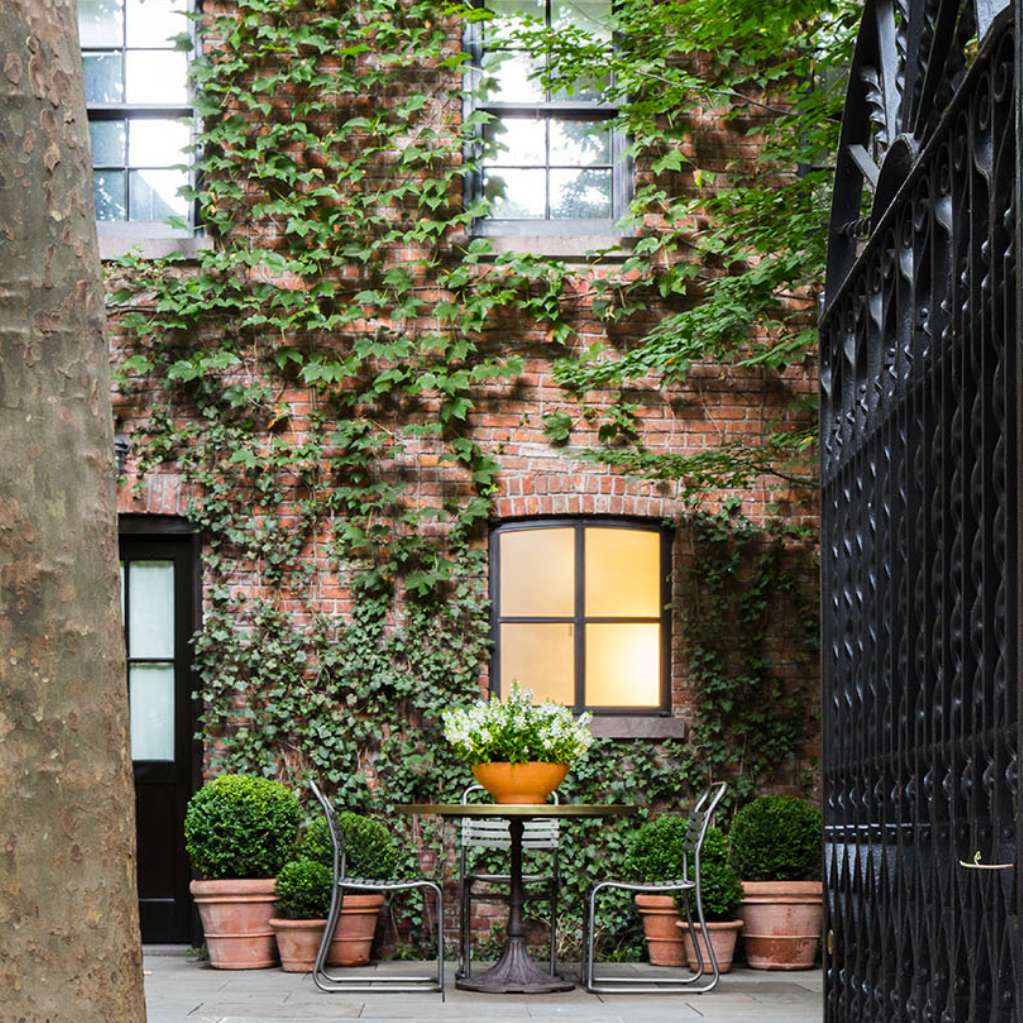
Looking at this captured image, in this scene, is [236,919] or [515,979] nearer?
[515,979]

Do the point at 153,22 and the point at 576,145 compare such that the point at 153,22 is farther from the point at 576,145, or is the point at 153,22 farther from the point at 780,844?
the point at 780,844

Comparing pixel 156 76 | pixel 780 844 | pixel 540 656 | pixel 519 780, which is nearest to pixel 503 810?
pixel 519 780

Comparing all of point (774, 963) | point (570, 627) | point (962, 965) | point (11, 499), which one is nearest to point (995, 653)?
point (962, 965)

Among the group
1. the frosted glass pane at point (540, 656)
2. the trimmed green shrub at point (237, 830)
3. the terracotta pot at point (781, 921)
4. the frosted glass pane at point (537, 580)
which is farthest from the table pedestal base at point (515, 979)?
the frosted glass pane at point (537, 580)

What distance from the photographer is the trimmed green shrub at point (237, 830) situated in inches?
307

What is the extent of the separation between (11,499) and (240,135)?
7.03m

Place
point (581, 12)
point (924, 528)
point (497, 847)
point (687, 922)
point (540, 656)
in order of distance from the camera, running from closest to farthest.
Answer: point (924, 528) < point (687, 922) < point (497, 847) < point (540, 656) < point (581, 12)

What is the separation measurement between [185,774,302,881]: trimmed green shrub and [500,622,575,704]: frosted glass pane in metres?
1.44

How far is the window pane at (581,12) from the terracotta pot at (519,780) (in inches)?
160

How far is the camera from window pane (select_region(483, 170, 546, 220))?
890cm

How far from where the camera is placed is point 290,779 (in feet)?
27.6

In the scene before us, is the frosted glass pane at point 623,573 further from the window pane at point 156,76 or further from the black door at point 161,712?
the window pane at point 156,76

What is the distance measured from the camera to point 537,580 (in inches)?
341

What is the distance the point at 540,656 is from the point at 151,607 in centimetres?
206
